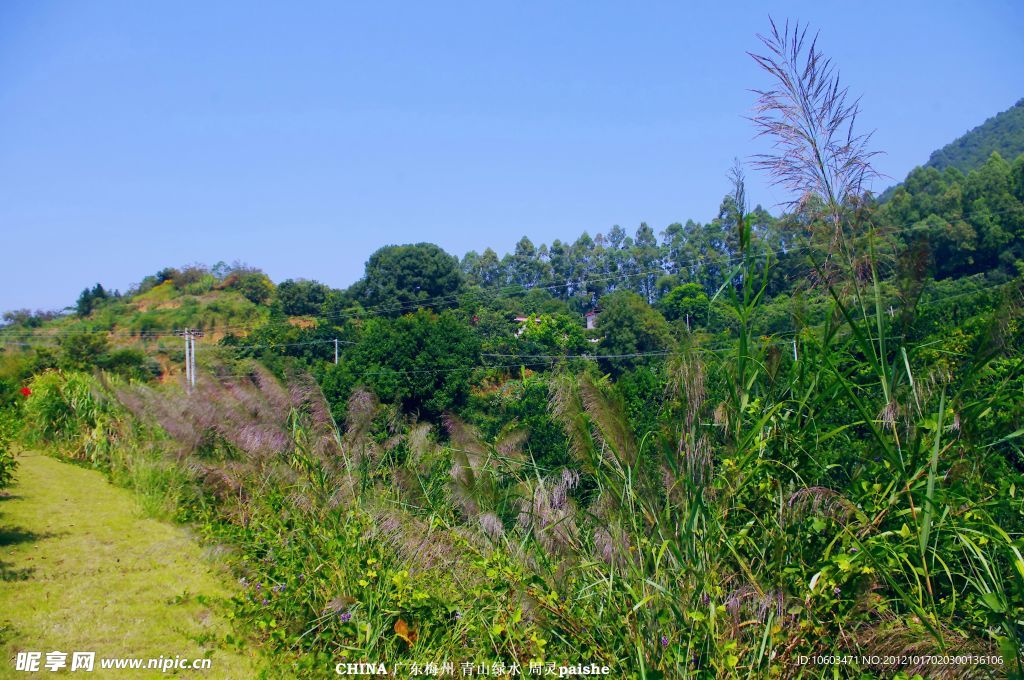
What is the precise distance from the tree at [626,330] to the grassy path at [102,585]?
23.2 metres

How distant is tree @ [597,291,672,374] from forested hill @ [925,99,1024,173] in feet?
60.7

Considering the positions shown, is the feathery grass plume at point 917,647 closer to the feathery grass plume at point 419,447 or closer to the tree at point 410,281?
the feathery grass plume at point 419,447

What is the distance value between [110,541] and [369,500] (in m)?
2.74

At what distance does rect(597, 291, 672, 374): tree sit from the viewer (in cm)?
2998

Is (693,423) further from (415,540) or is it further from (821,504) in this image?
(415,540)

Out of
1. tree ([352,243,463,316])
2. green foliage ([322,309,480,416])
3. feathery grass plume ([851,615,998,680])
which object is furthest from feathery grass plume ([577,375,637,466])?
tree ([352,243,463,316])

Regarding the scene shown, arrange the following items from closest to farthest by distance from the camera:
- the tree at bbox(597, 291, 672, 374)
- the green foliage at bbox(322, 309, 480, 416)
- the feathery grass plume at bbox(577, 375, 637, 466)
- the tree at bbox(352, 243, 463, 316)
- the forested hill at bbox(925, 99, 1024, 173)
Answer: the feathery grass plume at bbox(577, 375, 637, 466) < the green foliage at bbox(322, 309, 480, 416) < the tree at bbox(597, 291, 672, 374) < the forested hill at bbox(925, 99, 1024, 173) < the tree at bbox(352, 243, 463, 316)

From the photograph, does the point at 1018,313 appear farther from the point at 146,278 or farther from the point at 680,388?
the point at 146,278

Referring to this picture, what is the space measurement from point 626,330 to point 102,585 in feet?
93.8

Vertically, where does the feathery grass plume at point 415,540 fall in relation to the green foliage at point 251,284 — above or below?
below

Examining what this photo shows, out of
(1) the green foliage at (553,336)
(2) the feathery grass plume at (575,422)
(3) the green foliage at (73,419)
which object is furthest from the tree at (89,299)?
(2) the feathery grass plume at (575,422)

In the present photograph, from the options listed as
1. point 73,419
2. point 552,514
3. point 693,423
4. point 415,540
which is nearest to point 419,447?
point 415,540

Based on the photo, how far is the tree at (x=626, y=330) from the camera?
29984 mm

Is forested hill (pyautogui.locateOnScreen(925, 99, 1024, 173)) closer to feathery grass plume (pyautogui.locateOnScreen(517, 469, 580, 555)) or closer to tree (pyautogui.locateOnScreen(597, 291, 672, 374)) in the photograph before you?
tree (pyautogui.locateOnScreen(597, 291, 672, 374))
